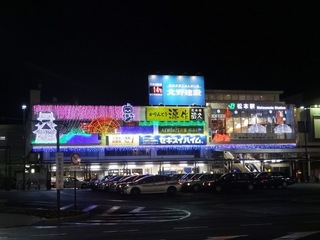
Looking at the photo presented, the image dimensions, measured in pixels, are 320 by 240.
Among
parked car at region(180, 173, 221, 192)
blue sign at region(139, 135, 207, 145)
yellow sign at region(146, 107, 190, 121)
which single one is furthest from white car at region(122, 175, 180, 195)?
yellow sign at region(146, 107, 190, 121)

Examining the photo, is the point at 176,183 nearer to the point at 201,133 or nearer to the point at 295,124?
the point at 201,133

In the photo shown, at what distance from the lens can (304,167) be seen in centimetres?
6838

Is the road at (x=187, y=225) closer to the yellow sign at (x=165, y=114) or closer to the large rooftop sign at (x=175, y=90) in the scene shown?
the yellow sign at (x=165, y=114)

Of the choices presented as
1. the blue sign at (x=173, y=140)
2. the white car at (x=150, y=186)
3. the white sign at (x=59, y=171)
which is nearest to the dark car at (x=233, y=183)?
the white car at (x=150, y=186)

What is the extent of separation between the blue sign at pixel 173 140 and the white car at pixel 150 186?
75.5ft

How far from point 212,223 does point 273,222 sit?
7.23 ft

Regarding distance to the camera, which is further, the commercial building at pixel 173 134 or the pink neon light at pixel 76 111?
the pink neon light at pixel 76 111

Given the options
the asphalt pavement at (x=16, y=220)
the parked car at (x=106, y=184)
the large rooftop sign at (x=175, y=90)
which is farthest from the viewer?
the large rooftop sign at (x=175, y=90)

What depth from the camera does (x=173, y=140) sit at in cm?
6394

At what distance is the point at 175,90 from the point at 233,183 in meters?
25.3

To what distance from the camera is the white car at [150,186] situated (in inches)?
1555

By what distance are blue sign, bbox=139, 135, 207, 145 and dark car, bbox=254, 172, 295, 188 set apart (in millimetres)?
19114

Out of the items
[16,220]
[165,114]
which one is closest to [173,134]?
[165,114]

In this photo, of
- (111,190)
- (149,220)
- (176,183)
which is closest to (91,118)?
(111,190)
